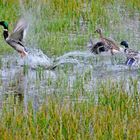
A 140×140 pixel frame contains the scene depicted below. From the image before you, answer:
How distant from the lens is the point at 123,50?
418 inches

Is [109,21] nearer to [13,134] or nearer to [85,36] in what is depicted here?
[85,36]

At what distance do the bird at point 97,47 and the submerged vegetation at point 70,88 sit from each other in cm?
25

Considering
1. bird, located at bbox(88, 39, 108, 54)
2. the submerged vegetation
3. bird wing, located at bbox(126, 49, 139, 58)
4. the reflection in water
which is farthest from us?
bird, located at bbox(88, 39, 108, 54)

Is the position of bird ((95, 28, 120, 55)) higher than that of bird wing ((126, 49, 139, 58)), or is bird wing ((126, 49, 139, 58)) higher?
bird ((95, 28, 120, 55))

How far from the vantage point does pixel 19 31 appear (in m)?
10.7

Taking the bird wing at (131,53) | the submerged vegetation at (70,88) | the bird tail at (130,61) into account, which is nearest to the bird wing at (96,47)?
the submerged vegetation at (70,88)

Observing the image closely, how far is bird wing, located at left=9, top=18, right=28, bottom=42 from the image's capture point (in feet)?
34.9

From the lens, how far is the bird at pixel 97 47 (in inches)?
421

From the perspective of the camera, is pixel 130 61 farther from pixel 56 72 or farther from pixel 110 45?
pixel 56 72

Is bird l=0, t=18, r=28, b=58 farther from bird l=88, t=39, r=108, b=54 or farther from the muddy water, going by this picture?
bird l=88, t=39, r=108, b=54

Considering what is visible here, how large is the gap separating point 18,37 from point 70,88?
265 centimetres

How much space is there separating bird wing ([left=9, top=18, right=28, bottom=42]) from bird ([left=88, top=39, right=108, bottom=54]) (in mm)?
972

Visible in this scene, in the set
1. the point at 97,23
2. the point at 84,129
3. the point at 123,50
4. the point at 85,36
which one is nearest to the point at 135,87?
the point at 84,129

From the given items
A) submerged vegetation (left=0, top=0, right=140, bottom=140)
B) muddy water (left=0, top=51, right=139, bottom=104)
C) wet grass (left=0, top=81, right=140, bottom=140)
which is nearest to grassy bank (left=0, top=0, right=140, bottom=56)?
submerged vegetation (left=0, top=0, right=140, bottom=140)
